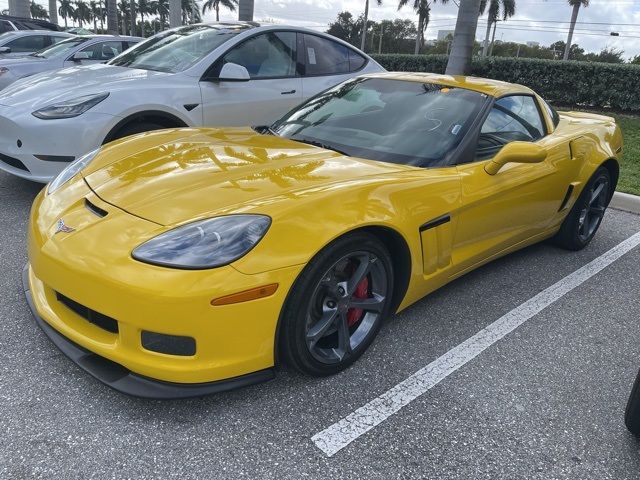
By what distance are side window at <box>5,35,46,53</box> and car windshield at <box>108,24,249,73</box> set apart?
6763 mm

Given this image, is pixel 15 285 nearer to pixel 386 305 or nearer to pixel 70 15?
pixel 386 305

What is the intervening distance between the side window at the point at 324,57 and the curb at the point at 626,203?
10.5 ft

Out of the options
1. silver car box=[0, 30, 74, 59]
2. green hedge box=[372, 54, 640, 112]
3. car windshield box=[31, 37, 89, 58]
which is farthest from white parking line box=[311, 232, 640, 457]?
silver car box=[0, 30, 74, 59]

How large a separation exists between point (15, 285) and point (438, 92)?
108 inches

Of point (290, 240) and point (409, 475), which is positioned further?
point (290, 240)

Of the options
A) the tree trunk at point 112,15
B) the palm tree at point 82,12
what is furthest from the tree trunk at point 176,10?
the palm tree at point 82,12

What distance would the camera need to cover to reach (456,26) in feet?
31.1

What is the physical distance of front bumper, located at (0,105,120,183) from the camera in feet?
12.7

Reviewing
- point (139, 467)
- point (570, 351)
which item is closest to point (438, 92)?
point (570, 351)

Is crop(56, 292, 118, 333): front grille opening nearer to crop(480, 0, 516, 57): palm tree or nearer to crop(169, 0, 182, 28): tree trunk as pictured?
crop(169, 0, 182, 28): tree trunk

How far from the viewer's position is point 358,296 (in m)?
2.43

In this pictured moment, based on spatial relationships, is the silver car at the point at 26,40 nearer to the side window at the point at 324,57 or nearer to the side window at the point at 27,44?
the side window at the point at 27,44

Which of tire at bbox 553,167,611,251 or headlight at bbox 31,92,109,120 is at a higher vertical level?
headlight at bbox 31,92,109,120

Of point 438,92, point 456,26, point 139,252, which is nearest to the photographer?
point 139,252
